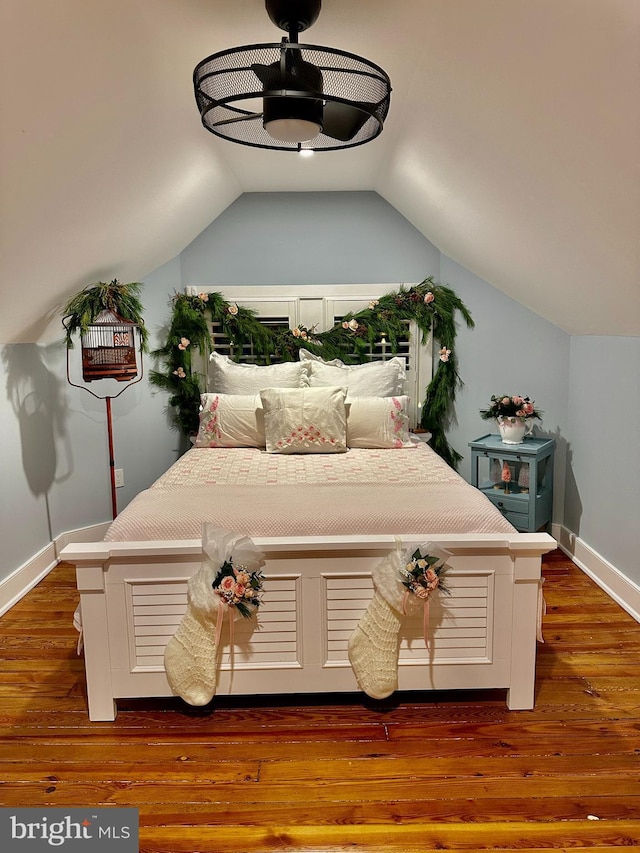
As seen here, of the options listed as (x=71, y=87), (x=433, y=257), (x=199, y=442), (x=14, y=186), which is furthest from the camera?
(x=433, y=257)

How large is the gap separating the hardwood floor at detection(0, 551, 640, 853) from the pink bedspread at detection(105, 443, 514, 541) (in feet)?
2.20

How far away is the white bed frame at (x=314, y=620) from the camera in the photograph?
7.64 ft

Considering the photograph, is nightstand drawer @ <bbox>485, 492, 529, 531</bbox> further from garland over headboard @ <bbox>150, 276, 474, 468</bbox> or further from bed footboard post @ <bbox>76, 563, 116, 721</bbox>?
bed footboard post @ <bbox>76, 563, 116, 721</bbox>

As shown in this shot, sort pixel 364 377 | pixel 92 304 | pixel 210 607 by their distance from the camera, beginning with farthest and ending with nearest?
pixel 364 377, pixel 92 304, pixel 210 607

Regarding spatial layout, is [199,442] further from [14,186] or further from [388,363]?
[14,186]

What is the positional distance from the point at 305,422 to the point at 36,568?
1730 millimetres

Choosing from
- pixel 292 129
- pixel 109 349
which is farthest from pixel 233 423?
pixel 292 129

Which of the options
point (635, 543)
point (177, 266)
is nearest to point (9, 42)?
point (177, 266)

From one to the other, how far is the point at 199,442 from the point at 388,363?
1.29 m

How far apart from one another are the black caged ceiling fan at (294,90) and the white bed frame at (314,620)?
135 cm

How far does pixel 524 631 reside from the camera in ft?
7.79

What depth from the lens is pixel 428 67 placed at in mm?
2375

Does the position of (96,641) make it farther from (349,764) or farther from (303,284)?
(303,284)

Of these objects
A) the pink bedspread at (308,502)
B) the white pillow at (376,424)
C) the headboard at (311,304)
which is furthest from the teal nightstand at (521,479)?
the headboard at (311,304)
